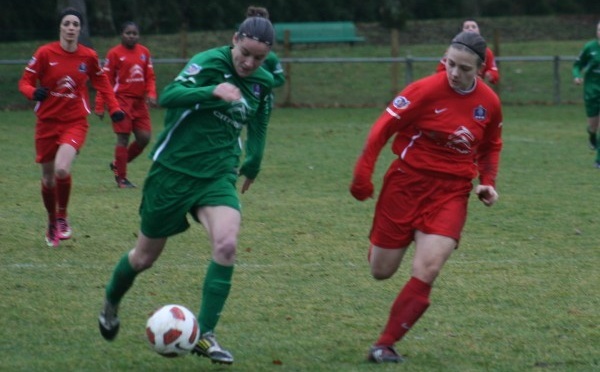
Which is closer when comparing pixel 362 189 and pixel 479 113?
A: pixel 362 189

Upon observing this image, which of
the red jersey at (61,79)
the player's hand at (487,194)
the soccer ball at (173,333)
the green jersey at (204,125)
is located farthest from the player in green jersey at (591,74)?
the soccer ball at (173,333)

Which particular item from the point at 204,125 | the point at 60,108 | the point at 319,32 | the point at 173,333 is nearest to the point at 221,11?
the point at 319,32

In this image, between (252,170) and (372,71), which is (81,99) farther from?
(372,71)

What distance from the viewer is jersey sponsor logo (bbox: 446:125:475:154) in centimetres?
607

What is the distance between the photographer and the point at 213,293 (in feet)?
18.8

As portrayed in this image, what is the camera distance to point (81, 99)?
9.84m

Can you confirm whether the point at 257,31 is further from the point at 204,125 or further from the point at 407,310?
the point at 407,310

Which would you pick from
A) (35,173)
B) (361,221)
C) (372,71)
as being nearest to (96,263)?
(361,221)

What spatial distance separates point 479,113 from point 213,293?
1725 mm

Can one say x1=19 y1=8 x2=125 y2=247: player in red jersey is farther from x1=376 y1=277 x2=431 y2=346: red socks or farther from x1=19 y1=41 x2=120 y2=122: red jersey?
x1=376 y1=277 x2=431 y2=346: red socks

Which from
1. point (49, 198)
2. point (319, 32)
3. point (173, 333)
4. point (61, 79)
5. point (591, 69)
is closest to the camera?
point (173, 333)

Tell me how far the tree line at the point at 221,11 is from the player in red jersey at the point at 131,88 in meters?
11.5

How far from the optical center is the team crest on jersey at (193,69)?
5914 millimetres

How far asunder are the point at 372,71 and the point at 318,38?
649 cm
